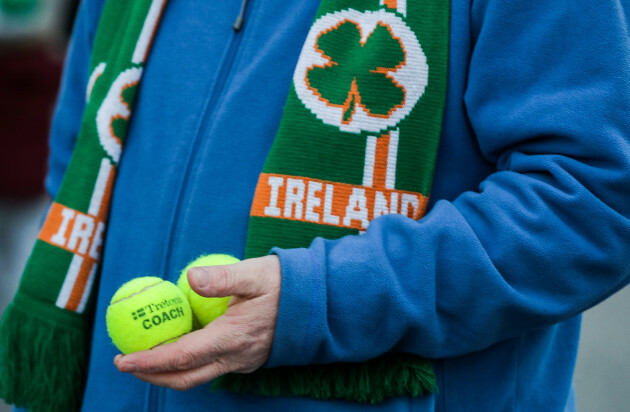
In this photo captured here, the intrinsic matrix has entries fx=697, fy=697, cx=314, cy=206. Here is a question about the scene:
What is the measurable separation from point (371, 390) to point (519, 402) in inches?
12.6

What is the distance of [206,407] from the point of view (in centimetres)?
130

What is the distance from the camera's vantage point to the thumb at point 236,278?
1058mm

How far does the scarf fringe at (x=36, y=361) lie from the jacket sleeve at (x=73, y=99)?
1.43 feet

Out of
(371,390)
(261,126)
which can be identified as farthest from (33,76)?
(371,390)

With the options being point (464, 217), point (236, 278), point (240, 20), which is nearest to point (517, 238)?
point (464, 217)

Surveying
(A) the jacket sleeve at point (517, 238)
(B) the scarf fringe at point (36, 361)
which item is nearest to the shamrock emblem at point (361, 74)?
(A) the jacket sleeve at point (517, 238)

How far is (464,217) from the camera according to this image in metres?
1.18

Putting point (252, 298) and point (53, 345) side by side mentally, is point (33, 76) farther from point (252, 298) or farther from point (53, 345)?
point (252, 298)

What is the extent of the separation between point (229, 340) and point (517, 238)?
0.49m

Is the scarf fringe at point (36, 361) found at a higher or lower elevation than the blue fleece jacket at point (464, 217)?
lower

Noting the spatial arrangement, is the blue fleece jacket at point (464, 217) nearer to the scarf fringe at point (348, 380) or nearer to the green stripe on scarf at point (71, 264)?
the scarf fringe at point (348, 380)

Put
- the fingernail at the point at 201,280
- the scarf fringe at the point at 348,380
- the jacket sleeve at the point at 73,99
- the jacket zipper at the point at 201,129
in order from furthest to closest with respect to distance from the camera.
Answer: the jacket sleeve at the point at 73,99 → the jacket zipper at the point at 201,129 → the scarf fringe at the point at 348,380 → the fingernail at the point at 201,280

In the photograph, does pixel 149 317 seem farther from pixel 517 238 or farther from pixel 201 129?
pixel 517 238

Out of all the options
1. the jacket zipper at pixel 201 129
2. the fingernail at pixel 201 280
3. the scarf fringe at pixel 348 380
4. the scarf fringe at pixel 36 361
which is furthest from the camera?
the scarf fringe at pixel 36 361
